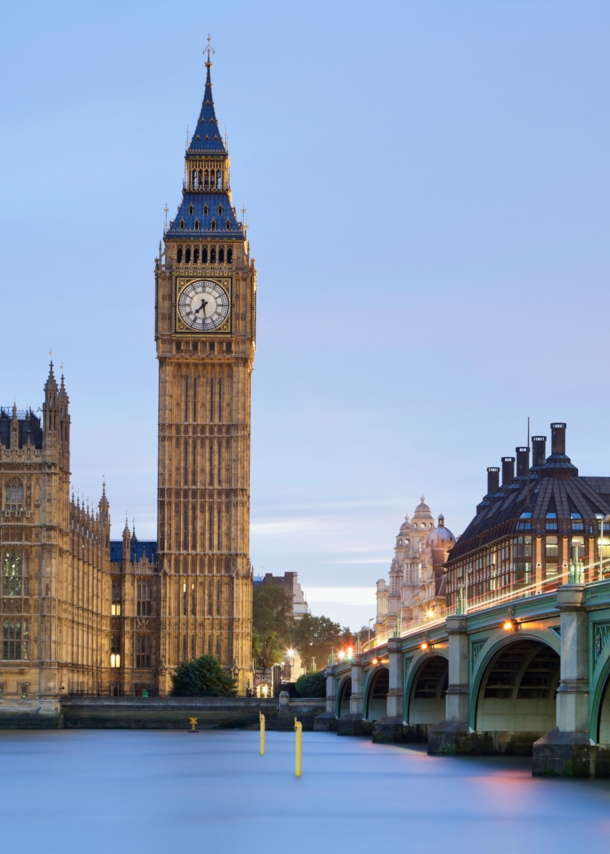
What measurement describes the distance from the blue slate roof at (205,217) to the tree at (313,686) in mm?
39804

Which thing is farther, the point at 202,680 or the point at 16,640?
the point at 202,680

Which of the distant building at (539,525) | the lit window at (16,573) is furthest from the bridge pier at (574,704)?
the distant building at (539,525)

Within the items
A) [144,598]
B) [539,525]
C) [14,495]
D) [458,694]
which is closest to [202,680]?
[144,598]

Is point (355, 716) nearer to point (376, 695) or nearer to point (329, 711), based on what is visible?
point (376, 695)

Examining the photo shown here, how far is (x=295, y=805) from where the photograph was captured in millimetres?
57125

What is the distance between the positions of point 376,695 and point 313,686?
94.4 ft

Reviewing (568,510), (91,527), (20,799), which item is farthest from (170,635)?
(20,799)

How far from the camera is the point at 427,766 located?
7194 cm

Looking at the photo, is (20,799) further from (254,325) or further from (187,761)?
(254,325)

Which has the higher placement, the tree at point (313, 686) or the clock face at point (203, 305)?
the clock face at point (203, 305)

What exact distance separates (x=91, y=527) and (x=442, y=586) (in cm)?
5621

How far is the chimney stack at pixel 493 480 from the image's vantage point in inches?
7308

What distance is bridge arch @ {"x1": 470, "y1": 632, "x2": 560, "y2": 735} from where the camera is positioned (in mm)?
74312

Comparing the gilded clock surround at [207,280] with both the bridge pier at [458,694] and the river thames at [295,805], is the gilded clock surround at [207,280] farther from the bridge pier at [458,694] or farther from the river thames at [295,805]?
the bridge pier at [458,694]
